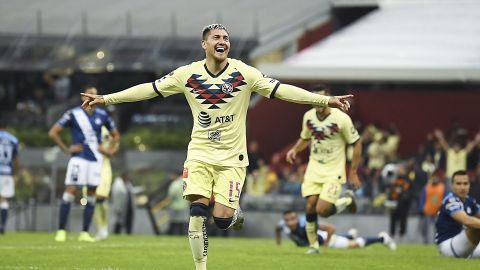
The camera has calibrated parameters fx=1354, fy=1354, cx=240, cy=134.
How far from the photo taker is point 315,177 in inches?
756

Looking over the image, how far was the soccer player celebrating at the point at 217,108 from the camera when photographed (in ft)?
46.5

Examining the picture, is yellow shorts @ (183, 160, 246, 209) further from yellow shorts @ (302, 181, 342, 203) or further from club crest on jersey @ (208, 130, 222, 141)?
yellow shorts @ (302, 181, 342, 203)

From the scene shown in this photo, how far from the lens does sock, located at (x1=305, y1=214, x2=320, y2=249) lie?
19.1 m

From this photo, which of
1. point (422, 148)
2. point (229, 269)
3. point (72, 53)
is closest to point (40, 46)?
point (72, 53)

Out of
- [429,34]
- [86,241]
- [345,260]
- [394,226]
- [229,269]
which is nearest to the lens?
[229,269]

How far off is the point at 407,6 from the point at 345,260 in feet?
94.7

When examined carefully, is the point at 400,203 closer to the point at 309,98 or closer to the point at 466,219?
the point at 466,219

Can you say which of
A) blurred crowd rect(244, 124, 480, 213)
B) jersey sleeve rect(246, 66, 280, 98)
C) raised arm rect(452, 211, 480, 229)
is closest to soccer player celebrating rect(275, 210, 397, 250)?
raised arm rect(452, 211, 480, 229)

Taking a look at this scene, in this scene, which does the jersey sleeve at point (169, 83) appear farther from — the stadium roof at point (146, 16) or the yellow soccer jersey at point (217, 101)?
the stadium roof at point (146, 16)

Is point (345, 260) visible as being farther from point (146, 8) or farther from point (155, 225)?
point (146, 8)

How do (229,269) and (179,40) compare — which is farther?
(179,40)

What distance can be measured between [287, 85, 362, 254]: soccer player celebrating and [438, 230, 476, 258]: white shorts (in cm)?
166

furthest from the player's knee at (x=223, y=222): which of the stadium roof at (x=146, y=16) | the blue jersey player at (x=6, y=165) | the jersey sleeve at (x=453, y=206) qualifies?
the stadium roof at (x=146, y=16)

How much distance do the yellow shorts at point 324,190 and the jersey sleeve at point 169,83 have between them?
5194mm
